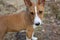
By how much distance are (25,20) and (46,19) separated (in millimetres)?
1055

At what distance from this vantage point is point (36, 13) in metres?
4.32

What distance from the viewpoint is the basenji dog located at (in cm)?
441

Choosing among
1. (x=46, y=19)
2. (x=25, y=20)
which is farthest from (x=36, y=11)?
(x=46, y=19)

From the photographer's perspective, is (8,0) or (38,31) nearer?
(38,31)

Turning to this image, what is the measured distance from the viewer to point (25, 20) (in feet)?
15.7

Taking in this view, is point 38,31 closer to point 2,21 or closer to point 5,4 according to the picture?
point 2,21

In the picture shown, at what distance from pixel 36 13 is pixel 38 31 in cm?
107

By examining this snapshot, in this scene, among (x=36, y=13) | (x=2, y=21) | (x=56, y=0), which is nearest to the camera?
(x=36, y=13)

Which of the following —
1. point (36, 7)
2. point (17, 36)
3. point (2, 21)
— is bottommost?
point (17, 36)

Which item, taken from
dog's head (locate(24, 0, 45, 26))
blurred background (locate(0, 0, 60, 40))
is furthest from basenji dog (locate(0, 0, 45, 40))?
blurred background (locate(0, 0, 60, 40))

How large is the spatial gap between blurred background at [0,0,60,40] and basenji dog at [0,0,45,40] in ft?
1.35

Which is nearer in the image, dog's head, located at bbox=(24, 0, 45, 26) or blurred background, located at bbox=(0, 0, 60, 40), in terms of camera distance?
dog's head, located at bbox=(24, 0, 45, 26)

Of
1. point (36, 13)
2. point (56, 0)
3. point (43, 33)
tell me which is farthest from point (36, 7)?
point (56, 0)

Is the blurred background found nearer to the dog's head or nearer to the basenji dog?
the basenji dog
